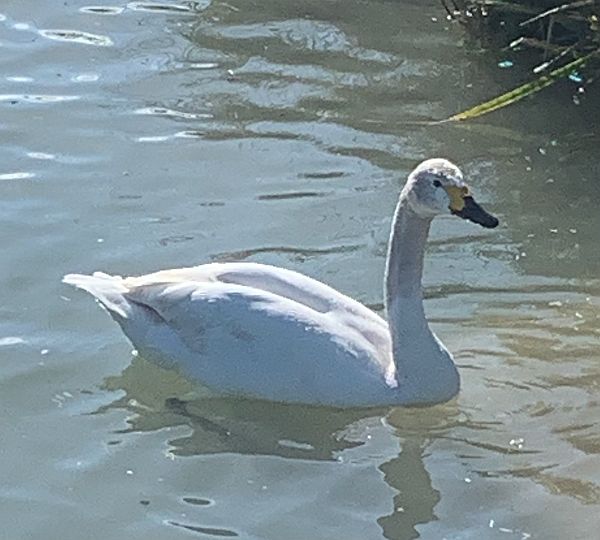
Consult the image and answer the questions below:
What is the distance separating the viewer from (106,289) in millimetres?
6949

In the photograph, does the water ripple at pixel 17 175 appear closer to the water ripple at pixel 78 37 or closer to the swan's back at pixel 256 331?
the swan's back at pixel 256 331

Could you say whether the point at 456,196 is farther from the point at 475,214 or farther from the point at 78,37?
the point at 78,37

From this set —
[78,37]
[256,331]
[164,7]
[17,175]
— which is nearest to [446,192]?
[256,331]

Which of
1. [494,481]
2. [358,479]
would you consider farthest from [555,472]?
[358,479]

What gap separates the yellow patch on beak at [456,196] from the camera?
21.6 feet

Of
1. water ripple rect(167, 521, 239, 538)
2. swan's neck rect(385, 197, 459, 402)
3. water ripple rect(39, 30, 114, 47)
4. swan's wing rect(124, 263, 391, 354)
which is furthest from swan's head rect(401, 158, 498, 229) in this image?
water ripple rect(39, 30, 114, 47)

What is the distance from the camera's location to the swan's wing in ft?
22.0

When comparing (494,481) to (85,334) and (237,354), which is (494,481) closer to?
(237,354)

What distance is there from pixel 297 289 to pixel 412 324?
0.45 meters

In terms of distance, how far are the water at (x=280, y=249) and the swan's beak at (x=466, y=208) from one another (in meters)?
0.69

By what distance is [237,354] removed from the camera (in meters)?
6.66

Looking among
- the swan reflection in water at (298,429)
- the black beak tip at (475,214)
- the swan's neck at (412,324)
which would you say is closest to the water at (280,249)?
the swan reflection in water at (298,429)

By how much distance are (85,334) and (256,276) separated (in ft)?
2.70

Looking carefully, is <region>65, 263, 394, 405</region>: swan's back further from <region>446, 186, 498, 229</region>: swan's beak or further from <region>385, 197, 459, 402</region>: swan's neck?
<region>446, 186, 498, 229</region>: swan's beak
